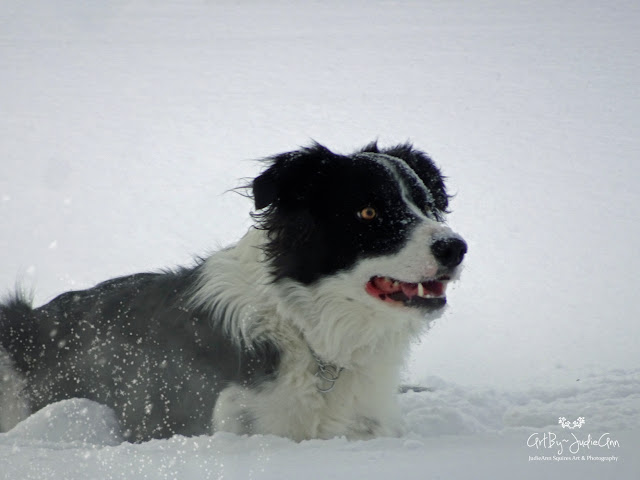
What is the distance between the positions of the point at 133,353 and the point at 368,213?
1.63m

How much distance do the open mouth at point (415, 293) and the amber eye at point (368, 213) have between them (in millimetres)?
340

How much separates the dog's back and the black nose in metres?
1.07

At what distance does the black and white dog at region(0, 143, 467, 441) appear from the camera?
12.8 feet

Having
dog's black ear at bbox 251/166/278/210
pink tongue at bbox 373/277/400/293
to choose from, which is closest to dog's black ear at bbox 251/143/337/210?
dog's black ear at bbox 251/166/278/210

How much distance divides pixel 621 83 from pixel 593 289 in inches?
322

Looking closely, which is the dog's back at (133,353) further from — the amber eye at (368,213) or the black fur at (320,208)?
the amber eye at (368,213)

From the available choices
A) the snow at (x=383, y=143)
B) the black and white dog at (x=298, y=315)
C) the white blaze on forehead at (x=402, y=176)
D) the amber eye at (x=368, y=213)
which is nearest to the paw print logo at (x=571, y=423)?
the snow at (x=383, y=143)

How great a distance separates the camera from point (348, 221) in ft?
13.4

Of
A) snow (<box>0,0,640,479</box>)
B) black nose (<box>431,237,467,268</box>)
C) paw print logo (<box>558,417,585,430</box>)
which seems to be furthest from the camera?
paw print logo (<box>558,417,585,430</box>)

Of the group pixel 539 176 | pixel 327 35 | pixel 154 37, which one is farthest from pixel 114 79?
pixel 539 176

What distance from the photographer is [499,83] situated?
15.0 m

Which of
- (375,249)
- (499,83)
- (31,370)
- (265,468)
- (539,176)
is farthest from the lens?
(499,83)

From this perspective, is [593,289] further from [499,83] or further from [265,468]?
[499,83]

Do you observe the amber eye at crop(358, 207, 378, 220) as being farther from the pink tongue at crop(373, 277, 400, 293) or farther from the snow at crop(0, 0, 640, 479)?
the snow at crop(0, 0, 640, 479)
